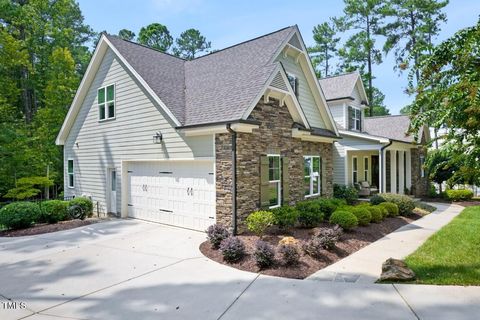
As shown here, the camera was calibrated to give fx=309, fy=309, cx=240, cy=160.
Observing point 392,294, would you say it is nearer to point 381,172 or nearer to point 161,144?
point 161,144

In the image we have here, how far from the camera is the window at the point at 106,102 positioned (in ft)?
41.7

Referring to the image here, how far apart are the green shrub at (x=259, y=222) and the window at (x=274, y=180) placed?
172 centimetres

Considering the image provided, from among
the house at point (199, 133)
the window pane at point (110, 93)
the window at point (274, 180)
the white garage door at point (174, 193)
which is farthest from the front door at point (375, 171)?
the window pane at point (110, 93)

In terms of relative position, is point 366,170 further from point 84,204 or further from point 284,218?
point 84,204

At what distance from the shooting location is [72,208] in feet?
39.6

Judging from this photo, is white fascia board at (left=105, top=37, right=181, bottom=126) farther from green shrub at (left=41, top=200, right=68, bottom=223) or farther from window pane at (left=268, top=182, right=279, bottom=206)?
green shrub at (left=41, top=200, right=68, bottom=223)

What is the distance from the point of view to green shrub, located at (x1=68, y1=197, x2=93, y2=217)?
40.3 feet

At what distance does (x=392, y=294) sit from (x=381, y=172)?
40.3ft

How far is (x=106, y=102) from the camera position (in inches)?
509

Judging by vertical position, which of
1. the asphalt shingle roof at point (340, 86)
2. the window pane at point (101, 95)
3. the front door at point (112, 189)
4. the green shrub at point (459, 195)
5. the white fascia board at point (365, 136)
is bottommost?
the green shrub at point (459, 195)

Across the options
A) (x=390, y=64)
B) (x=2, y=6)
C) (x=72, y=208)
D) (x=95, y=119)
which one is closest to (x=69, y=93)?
(x=2, y=6)

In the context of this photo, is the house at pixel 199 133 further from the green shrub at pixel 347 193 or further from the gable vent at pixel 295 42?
the green shrub at pixel 347 193

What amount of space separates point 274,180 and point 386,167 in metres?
11.9

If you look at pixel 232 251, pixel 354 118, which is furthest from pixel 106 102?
pixel 354 118
